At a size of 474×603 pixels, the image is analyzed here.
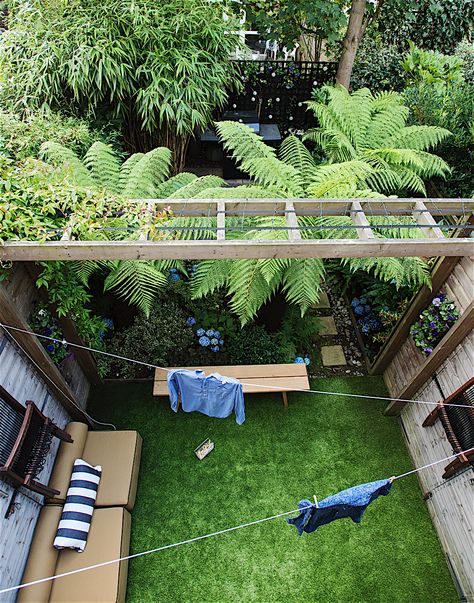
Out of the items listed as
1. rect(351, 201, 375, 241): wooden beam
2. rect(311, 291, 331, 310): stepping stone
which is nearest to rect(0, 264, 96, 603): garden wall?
rect(351, 201, 375, 241): wooden beam

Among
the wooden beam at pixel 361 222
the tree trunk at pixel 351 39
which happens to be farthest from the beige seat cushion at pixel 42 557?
the tree trunk at pixel 351 39

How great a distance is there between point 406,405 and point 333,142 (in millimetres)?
3231

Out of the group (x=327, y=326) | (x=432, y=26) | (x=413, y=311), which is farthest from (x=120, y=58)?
(x=432, y=26)

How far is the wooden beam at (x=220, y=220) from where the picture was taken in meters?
2.87

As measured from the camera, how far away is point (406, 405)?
4.48 metres

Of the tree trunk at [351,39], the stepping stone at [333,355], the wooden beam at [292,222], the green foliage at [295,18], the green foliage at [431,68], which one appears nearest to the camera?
the wooden beam at [292,222]

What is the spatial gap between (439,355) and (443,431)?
707mm

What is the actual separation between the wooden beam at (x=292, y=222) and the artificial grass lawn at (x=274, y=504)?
92.9 inches

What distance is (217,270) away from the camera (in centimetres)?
409

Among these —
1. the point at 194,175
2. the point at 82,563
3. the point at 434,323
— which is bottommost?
the point at 82,563

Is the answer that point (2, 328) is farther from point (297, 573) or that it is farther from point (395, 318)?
point (395, 318)

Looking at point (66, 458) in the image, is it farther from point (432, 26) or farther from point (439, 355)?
point (432, 26)

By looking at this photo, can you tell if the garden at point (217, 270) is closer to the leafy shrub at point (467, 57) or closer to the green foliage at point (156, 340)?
the green foliage at point (156, 340)

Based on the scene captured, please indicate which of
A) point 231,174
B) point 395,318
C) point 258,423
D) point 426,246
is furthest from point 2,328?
point 231,174
